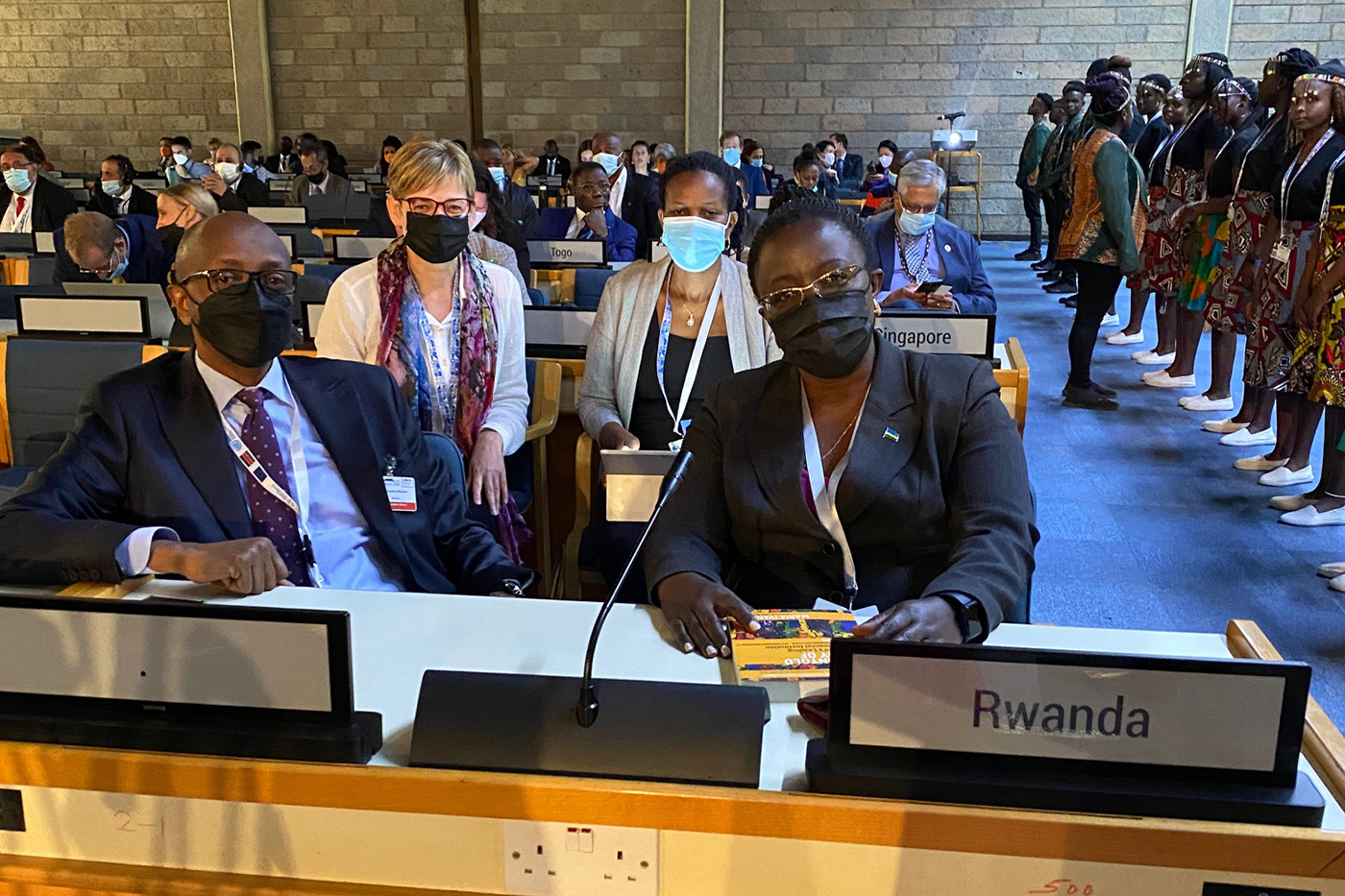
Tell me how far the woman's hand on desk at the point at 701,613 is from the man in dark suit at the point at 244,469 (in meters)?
0.47

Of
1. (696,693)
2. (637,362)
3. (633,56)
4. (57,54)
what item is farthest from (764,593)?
(57,54)

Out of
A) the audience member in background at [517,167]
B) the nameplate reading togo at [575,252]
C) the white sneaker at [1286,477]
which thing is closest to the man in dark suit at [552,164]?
the audience member in background at [517,167]

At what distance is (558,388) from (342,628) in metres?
2.29

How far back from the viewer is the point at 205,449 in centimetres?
180

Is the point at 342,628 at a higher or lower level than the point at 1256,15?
lower

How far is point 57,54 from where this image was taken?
15.2 m

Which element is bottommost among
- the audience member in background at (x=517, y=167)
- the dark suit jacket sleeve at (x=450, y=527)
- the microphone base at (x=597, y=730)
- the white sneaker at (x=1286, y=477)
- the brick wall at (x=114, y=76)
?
the white sneaker at (x=1286, y=477)

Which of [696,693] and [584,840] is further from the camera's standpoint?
[696,693]

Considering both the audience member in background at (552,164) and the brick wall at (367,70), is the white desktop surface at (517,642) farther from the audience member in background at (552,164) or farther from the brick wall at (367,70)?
the brick wall at (367,70)

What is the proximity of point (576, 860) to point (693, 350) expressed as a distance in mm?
1944

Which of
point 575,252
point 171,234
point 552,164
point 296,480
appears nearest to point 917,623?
point 296,480

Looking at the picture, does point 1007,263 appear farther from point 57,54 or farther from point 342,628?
point 57,54

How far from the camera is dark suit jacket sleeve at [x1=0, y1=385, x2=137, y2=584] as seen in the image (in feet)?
5.27

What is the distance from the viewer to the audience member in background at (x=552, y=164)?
1293cm
